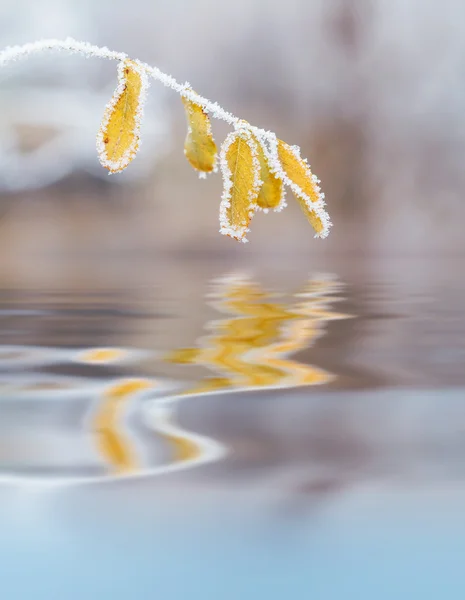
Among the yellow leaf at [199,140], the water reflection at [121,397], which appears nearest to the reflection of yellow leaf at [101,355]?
the water reflection at [121,397]

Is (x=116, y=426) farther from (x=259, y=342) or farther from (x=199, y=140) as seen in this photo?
(x=259, y=342)

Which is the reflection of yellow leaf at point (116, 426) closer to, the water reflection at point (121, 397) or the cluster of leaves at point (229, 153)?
the water reflection at point (121, 397)

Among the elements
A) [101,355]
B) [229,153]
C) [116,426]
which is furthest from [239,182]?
[101,355]

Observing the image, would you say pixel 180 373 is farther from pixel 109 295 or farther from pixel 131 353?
pixel 109 295

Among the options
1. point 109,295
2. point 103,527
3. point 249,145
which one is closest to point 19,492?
point 103,527

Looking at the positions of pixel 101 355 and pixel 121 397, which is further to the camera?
pixel 101 355

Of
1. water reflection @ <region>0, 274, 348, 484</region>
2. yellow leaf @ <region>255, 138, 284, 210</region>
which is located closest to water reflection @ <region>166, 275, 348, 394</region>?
water reflection @ <region>0, 274, 348, 484</region>

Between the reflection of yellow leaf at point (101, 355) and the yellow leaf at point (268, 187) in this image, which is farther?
the reflection of yellow leaf at point (101, 355)
